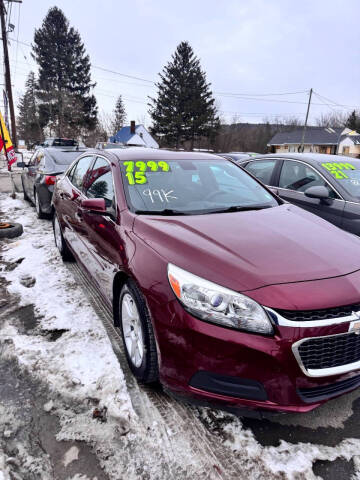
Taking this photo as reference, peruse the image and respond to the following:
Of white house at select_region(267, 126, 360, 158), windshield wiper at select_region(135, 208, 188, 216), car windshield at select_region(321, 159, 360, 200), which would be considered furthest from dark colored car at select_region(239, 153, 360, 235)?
white house at select_region(267, 126, 360, 158)

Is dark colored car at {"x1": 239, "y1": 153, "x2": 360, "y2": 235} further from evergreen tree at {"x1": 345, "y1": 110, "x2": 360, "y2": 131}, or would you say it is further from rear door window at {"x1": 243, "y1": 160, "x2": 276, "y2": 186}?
evergreen tree at {"x1": 345, "y1": 110, "x2": 360, "y2": 131}

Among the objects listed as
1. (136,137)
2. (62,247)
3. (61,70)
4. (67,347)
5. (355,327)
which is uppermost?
(61,70)

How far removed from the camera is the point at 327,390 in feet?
5.94

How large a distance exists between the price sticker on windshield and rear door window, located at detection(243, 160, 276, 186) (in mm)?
908

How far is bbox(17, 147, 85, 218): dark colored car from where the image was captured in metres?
6.46

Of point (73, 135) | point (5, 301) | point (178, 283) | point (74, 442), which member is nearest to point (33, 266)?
point (5, 301)

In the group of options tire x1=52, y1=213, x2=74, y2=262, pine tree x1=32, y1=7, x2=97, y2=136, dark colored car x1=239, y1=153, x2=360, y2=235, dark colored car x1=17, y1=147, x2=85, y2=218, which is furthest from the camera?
pine tree x1=32, y1=7, x2=97, y2=136

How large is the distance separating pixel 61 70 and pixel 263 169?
4718 cm

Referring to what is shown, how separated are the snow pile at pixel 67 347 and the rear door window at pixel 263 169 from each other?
3318mm

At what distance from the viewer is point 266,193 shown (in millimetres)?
3361

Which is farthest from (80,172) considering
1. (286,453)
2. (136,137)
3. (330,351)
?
(136,137)

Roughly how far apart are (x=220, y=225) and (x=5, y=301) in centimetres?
261

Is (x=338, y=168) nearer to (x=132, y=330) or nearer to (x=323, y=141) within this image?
(x=132, y=330)

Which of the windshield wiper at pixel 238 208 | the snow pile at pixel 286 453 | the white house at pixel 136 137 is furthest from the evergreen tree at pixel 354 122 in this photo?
the snow pile at pixel 286 453
